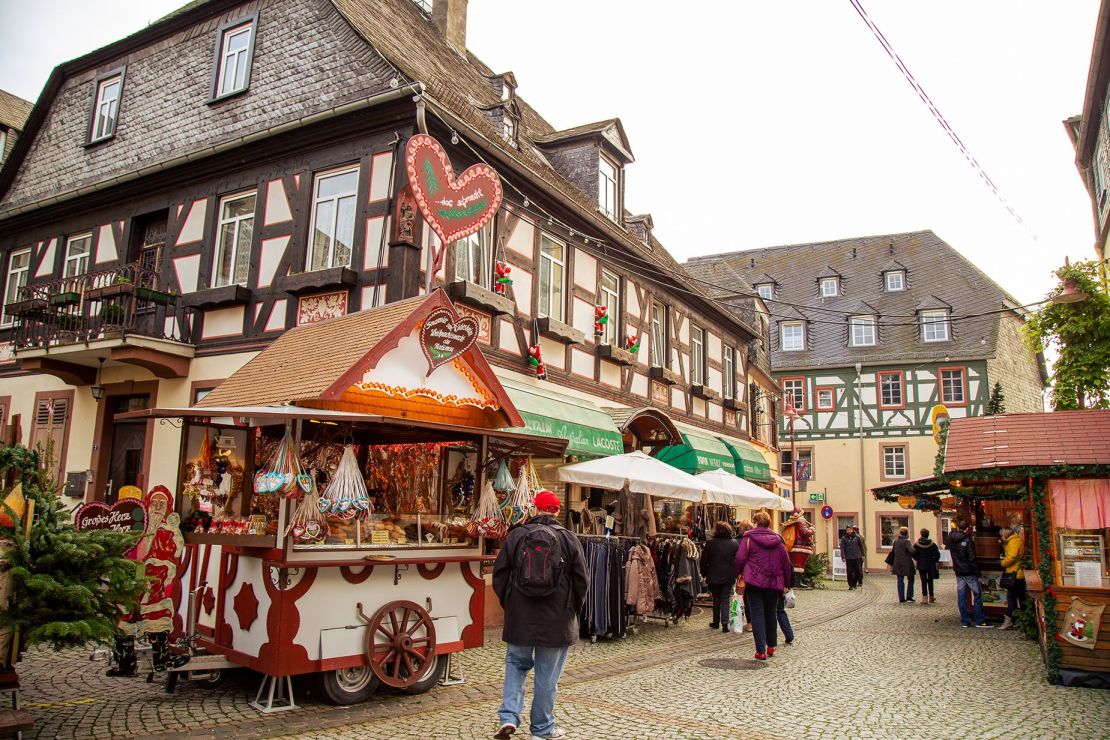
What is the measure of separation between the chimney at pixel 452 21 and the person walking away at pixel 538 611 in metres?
13.5

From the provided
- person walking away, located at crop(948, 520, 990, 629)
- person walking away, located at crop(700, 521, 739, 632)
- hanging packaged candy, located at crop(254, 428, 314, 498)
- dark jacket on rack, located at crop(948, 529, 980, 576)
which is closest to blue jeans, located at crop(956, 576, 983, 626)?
person walking away, located at crop(948, 520, 990, 629)

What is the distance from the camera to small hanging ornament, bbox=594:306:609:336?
15.5 meters

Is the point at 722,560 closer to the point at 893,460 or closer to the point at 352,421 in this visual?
the point at 352,421

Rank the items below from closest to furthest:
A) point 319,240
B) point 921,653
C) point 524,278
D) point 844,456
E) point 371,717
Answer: point 371,717 → point 921,653 → point 319,240 → point 524,278 → point 844,456

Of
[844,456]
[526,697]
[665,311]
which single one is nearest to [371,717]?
[526,697]

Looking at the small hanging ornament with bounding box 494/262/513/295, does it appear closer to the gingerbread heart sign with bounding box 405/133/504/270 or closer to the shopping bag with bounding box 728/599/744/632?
the gingerbread heart sign with bounding box 405/133/504/270

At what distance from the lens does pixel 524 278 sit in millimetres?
13383

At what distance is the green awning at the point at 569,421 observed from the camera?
39.6ft

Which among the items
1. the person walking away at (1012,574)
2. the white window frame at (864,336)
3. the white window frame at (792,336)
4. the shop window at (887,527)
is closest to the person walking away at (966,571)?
the person walking away at (1012,574)

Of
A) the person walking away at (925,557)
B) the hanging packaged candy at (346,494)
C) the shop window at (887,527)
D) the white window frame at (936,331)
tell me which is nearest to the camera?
A: the hanging packaged candy at (346,494)

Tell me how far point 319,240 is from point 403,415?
4210mm

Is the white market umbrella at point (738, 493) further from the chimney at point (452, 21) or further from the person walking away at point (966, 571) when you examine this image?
the chimney at point (452, 21)

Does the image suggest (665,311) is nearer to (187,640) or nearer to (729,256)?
(187,640)

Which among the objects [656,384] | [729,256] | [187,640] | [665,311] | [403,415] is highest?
[729,256]
